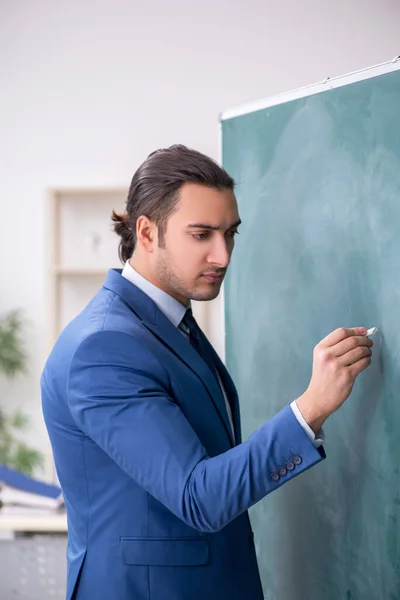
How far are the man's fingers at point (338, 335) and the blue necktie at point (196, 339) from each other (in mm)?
297

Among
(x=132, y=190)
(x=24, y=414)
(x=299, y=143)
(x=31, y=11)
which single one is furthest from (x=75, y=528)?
(x=31, y=11)

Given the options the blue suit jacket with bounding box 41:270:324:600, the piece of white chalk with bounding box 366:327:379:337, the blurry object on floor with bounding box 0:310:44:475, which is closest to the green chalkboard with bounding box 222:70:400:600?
the piece of white chalk with bounding box 366:327:379:337

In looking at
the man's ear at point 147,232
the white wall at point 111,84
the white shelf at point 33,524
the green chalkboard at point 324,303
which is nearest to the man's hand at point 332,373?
the green chalkboard at point 324,303

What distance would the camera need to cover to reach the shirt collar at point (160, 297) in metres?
1.40

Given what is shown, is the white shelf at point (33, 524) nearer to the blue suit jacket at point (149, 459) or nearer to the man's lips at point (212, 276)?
the blue suit jacket at point (149, 459)

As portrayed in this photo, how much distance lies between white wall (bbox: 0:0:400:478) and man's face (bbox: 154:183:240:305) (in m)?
1.98

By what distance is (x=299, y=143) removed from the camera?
1625 millimetres

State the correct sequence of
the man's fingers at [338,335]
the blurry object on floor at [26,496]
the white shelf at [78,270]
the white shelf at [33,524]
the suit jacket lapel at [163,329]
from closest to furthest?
1. the man's fingers at [338,335]
2. the suit jacket lapel at [163,329]
3. the white shelf at [33,524]
4. the blurry object on floor at [26,496]
5. the white shelf at [78,270]

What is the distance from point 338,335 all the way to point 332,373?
0.08m

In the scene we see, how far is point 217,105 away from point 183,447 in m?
2.47

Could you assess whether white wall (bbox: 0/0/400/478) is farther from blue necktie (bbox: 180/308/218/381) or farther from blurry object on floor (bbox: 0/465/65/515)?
blue necktie (bbox: 180/308/218/381)

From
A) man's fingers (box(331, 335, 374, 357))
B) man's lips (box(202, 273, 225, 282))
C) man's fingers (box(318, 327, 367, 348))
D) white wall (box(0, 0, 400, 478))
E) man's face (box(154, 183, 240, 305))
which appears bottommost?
man's fingers (box(331, 335, 374, 357))

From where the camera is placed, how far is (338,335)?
1.26 m

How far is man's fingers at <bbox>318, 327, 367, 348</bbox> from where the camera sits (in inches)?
48.5
